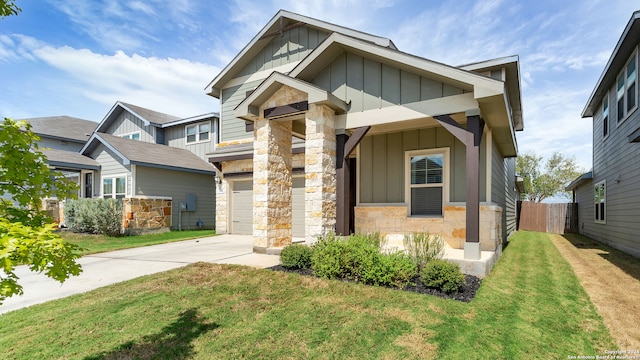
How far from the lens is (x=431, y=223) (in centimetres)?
731

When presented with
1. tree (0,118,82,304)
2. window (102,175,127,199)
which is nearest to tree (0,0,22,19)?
tree (0,118,82,304)

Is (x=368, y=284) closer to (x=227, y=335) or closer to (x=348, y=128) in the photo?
(x=227, y=335)

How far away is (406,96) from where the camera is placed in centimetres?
644

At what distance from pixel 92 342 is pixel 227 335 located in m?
1.40

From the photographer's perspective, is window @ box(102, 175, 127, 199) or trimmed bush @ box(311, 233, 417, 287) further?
window @ box(102, 175, 127, 199)

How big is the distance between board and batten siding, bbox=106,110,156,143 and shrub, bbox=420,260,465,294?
56.5 ft

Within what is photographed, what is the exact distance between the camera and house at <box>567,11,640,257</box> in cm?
846

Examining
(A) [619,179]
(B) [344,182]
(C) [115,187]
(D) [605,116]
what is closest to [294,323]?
(B) [344,182]

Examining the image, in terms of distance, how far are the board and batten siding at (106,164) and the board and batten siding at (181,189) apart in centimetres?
92

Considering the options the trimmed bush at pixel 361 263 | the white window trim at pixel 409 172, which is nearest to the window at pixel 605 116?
the white window trim at pixel 409 172

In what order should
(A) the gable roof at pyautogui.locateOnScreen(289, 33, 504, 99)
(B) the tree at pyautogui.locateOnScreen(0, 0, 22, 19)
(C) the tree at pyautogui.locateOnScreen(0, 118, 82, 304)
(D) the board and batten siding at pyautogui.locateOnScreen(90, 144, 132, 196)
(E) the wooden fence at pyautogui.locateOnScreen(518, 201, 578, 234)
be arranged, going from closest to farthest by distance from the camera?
(C) the tree at pyautogui.locateOnScreen(0, 118, 82, 304), (B) the tree at pyautogui.locateOnScreen(0, 0, 22, 19), (A) the gable roof at pyautogui.locateOnScreen(289, 33, 504, 99), (D) the board and batten siding at pyautogui.locateOnScreen(90, 144, 132, 196), (E) the wooden fence at pyautogui.locateOnScreen(518, 201, 578, 234)

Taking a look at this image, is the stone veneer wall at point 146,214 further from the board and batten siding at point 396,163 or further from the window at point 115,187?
the board and batten siding at point 396,163

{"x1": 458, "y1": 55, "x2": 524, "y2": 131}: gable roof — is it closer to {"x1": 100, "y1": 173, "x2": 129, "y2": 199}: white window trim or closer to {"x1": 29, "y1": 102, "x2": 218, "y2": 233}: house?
{"x1": 29, "y1": 102, "x2": 218, "y2": 233}: house

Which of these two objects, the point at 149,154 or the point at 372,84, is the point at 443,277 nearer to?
the point at 372,84
